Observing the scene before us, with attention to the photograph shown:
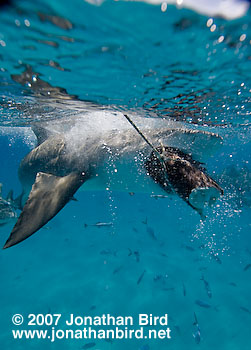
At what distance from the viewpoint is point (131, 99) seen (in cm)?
750

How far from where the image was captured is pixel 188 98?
7.33 metres

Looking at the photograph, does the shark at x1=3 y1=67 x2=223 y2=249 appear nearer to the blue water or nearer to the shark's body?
the shark's body

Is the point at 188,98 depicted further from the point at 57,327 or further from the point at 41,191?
the point at 57,327

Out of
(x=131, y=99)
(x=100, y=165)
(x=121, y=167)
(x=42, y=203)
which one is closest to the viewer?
(x=42, y=203)

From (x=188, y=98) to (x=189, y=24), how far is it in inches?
147

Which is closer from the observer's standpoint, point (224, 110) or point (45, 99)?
point (45, 99)

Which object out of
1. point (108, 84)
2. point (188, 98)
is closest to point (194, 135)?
point (108, 84)

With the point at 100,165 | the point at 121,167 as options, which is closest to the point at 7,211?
the point at 100,165

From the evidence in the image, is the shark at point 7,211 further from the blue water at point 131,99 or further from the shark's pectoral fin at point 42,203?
the shark's pectoral fin at point 42,203

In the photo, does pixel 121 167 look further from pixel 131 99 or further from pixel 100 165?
pixel 131 99

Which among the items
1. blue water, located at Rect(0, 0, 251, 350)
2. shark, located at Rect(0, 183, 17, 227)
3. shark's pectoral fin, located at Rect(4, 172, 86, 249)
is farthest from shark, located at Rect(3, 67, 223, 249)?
shark, located at Rect(0, 183, 17, 227)

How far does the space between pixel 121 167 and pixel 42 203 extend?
1503 mm

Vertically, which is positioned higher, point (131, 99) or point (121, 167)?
point (131, 99)

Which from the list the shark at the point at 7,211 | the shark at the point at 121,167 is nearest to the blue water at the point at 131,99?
the shark at the point at 121,167
